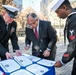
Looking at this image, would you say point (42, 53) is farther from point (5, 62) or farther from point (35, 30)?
point (5, 62)

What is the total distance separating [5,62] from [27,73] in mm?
456

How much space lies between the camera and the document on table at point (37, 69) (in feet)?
8.13

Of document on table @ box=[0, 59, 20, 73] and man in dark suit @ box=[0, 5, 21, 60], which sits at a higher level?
man in dark suit @ box=[0, 5, 21, 60]

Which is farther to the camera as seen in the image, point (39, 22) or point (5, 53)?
point (39, 22)

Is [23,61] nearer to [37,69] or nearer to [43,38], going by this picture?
[37,69]

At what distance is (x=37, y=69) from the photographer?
8.36ft

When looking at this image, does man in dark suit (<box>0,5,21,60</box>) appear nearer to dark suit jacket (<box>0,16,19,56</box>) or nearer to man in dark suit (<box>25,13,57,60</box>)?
dark suit jacket (<box>0,16,19,56</box>)

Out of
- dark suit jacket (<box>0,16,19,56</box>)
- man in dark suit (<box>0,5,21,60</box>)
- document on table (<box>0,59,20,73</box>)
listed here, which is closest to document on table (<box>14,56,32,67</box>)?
document on table (<box>0,59,20,73</box>)

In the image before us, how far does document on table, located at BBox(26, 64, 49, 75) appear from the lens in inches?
97.5

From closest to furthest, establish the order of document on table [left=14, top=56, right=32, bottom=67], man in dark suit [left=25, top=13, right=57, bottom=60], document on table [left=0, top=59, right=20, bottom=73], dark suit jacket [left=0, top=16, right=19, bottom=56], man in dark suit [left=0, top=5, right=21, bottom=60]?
document on table [left=0, top=59, right=20, bottom=73]
document on table [left=14, top=56, right=32, bottom=67]
man in dark suit [left=0, top=5, right=21, bottom=60]
dark suit jacket [left=0, top=16, right=19, bottom=56]
man in dark suit [left=25, top=13, right=57, bottom=60]

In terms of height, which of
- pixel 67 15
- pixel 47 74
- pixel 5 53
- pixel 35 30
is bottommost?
pixel 47 74

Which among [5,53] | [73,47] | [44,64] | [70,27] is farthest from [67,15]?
[5,53]

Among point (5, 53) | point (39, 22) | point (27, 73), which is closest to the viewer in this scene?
point (27, 73)

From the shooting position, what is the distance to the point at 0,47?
10.6ft
